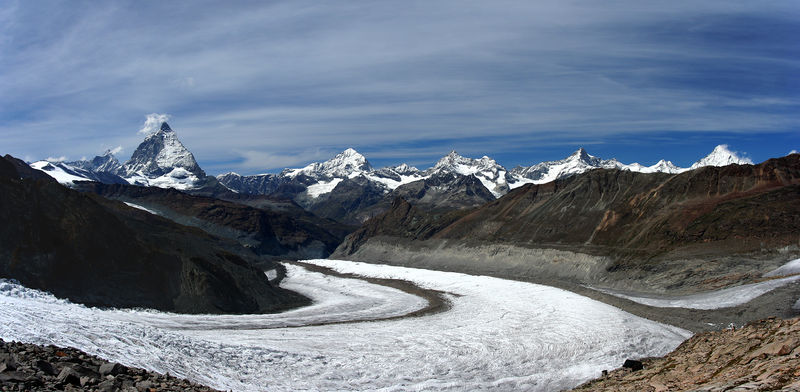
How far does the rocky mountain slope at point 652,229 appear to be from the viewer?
68.6m

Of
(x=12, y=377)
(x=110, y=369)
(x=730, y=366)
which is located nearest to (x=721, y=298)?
(x=730, y=366)

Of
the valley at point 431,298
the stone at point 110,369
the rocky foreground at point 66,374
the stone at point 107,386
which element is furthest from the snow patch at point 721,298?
the stone at point 107,386

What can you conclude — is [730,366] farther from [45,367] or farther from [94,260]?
[94,260]

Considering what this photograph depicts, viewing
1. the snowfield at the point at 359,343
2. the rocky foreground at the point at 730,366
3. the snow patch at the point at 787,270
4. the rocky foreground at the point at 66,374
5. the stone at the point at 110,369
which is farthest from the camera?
the snow patch at the point at 787,270

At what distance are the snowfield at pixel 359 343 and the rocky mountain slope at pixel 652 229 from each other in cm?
2348

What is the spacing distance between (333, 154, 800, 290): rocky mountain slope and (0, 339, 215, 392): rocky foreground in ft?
206

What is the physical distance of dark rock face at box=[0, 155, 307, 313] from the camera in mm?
41000

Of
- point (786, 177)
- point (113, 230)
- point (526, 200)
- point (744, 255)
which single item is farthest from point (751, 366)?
point (526, 200)

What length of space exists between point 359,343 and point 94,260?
82.9ft

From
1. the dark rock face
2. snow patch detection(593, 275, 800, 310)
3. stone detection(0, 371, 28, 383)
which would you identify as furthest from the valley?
stone detection(0, 371, 28, 383)

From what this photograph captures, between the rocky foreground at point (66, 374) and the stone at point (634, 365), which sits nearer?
the rocky foreground at point (66, 374)

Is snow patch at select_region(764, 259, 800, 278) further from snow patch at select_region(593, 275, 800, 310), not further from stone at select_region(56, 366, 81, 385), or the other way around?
stone at select_region(56, 366, 81, 385)

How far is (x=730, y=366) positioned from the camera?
1862 centimetres

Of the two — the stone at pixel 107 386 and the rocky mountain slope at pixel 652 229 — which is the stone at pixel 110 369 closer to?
the stone at pixel 107 386
